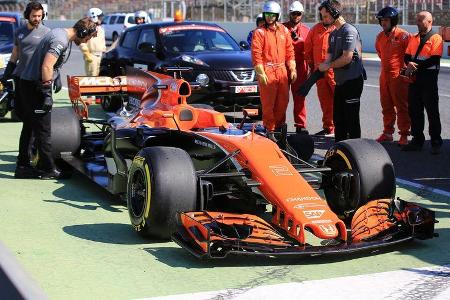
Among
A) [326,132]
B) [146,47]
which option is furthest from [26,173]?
[146,47]

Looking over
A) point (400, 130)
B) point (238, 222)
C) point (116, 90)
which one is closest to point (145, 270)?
point (238, 222)

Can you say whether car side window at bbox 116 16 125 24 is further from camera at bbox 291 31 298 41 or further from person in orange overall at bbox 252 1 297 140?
person in orange overall at bbox 252 1 297 140

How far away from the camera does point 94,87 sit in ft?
35.4

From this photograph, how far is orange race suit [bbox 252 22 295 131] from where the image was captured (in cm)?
1114

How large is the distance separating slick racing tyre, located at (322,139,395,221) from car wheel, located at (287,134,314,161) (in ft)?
3.57

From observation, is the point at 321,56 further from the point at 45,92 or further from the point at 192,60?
the point at 45,92

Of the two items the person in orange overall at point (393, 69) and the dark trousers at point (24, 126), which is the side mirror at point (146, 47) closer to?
the person in orange overall at point (393, 69)

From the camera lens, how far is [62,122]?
9.39 metres

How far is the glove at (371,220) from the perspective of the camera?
20.7ft

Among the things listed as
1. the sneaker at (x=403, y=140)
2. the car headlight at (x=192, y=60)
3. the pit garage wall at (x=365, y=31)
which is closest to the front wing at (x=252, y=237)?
the sneaker at (x=403, y=140)

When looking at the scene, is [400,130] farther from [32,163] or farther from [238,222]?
[238,222]

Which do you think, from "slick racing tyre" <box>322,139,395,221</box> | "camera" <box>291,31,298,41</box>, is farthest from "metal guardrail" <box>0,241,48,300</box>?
"camera" <box>291,31,298,41</box>

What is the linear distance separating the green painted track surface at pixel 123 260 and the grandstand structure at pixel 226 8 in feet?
81.3

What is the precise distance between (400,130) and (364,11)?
23.4m
